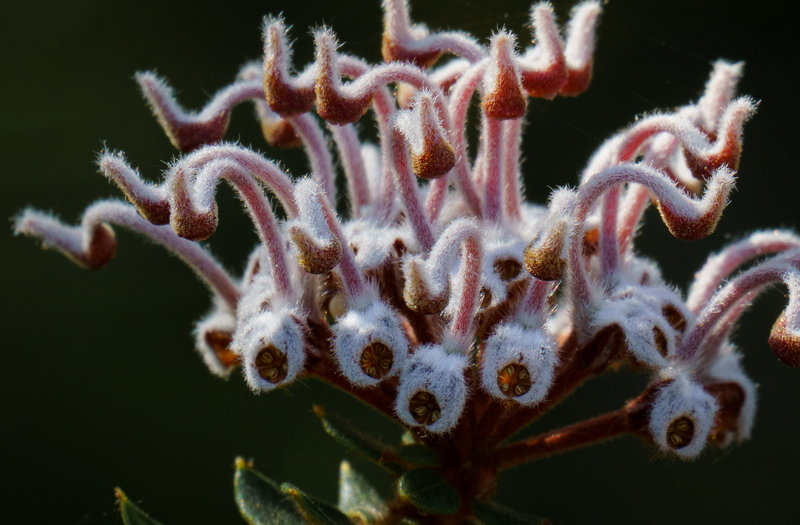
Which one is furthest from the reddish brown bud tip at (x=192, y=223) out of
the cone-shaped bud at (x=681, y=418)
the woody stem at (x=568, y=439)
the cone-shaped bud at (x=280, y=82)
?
the cone-shaped bud at (x=681, y=418)

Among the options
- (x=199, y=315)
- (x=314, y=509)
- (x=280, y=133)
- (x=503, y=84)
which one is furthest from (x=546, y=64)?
(x=199, y=315)

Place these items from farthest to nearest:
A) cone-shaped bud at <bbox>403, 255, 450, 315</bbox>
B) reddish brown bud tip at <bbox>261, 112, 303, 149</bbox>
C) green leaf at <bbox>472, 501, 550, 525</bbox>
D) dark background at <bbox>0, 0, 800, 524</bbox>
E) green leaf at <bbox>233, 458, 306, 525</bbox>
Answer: dark background at <bbox>0, 0, 800, 524</bbox> → reddish brown bud tip at <bbox>261, 112, 303, 149</bbox> → green leaf at <bbox>233, 458, 306, 525</bbox> → green leaf at <bbox>472, 501, 550, 525</bbox> → cone-shaped bud at <bbox>403, 255, 450, 315</bbox>

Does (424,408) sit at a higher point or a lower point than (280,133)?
lower

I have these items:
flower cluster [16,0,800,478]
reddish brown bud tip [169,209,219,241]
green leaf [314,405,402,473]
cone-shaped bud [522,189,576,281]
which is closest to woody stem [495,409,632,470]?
flower cluster [16,0,800,478]

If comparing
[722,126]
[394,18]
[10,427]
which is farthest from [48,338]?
[722,126]

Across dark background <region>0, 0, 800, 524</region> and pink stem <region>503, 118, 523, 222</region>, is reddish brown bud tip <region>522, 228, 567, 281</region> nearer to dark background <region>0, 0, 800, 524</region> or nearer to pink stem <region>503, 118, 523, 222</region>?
pink stem <region>503, 118, 523, 222</region>

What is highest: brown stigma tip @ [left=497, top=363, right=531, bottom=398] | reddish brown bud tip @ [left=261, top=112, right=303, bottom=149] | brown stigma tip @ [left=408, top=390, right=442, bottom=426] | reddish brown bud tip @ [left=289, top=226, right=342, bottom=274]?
reddish brown bud tip @ [left=261, top=112, right=303, bottom=149]

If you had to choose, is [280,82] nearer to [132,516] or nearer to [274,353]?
[274,353]

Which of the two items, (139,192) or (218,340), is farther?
(218,340)
